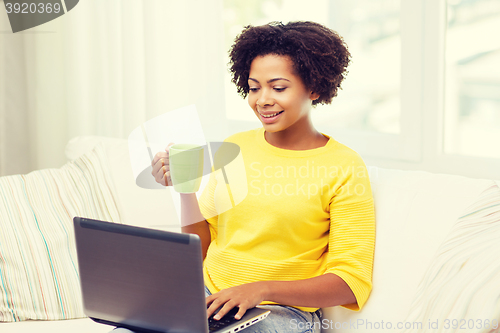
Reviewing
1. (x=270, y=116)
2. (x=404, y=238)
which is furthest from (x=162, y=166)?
(x=404, y=238)

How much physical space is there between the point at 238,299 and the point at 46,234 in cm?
66

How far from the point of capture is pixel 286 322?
106 centimetres

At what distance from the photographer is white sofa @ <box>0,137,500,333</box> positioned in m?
0.94

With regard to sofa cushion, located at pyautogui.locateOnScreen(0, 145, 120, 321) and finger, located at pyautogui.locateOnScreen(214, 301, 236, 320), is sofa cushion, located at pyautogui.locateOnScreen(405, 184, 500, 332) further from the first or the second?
sofa cushion, located at pyautogui.locateOnScreen(0, 145, 120, 321)

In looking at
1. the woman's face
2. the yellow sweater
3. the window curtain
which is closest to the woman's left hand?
the yellow sweater

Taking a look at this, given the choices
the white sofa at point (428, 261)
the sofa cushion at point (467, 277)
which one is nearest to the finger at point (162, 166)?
the white sofa at point (428, 261)

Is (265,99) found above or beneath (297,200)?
above

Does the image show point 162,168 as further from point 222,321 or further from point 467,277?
point 467,277

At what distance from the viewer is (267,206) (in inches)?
45.6

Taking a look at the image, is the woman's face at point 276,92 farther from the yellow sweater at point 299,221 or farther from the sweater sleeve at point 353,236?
the sweater sleeve at point 353,236

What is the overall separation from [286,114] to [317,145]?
12 centimetres

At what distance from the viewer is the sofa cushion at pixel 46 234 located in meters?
1.31

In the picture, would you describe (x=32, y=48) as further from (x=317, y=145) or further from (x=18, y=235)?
(x=317, y=145)

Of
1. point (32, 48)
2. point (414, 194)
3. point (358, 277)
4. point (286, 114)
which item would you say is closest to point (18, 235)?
point (286, 114)
